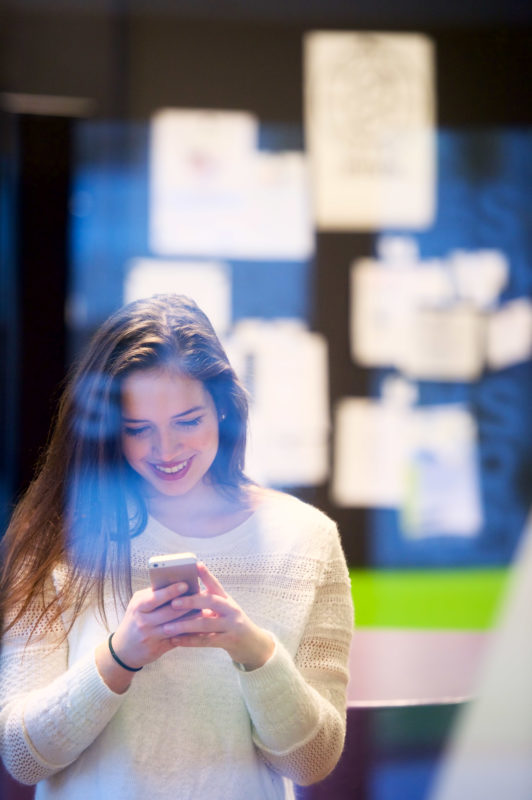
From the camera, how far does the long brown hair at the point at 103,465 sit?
103 centimetres

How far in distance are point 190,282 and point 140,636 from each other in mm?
652

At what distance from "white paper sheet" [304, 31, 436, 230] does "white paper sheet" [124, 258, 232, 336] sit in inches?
11.6

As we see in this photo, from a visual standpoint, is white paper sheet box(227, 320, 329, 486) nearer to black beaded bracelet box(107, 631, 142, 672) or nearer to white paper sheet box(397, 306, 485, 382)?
white paper sheet box(397, 306, 485, 382)

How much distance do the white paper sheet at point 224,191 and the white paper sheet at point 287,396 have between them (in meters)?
0.15

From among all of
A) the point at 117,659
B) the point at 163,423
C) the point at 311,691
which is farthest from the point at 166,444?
the point at 311,691

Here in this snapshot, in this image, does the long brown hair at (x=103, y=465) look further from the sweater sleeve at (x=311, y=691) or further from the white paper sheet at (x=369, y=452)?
the white paper sheet at (x=369, y=452)

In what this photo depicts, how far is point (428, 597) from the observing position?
1571 mm

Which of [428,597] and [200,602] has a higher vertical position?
[200,602]

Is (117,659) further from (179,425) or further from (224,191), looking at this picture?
(224,191)

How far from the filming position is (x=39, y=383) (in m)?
1.28

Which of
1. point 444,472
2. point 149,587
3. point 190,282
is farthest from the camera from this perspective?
point 444,472

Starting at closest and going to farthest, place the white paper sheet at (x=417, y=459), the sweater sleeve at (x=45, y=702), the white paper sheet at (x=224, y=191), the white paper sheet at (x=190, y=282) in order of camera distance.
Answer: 1. the sweater sleeve at (x=45, y=702)
2. the white paper sheet at (x=190, y=282)
3. the white paper sheet at (x=224, y=191)
4. the white paper sheet at (x=417, y=459)

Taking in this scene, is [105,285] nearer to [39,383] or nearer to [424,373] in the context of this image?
[39,383]

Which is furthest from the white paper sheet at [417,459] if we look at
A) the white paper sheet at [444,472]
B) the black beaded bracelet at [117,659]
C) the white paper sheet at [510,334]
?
the black beaded bracelet at [117,659]
